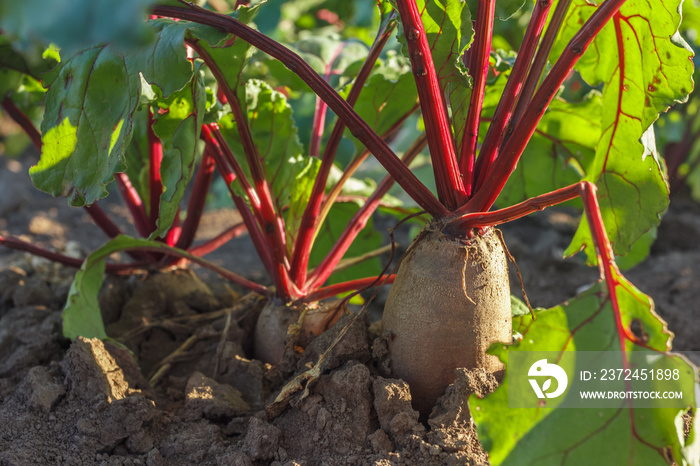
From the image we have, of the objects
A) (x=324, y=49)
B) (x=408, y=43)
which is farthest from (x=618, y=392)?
(x=324, y=49)

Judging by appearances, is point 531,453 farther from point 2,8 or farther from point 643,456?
point 2,8

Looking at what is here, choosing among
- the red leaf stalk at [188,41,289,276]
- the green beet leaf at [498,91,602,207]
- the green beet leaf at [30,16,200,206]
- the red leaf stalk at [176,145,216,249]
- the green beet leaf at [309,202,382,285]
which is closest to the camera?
the green beet leaf at [30,16,200,206]

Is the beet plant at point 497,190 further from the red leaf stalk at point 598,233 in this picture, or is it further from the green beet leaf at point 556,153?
the green beet leaf at point 556,153

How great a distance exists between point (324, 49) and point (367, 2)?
2.27 m

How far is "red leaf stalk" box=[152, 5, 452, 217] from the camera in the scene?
1107 mm

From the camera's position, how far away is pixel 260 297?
5.53 ft

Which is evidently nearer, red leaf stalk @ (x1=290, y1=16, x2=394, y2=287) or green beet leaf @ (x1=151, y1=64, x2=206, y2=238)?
green beet leaf @ (x1=151, y1=64, x2=206, y2=238)

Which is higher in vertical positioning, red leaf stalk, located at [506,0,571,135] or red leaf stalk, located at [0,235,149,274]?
red leaf stalk, located at [506,0,571,135]

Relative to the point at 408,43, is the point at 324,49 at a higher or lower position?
higher

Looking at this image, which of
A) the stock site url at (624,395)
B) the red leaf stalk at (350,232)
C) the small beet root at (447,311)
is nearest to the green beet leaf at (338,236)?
A: the red leaf stalk at (350,232)

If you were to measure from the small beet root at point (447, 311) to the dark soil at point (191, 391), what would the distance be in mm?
49

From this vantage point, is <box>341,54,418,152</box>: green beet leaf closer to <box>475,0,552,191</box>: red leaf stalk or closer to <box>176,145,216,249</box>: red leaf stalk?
<box>475,0,552,191</box>: red leaf stalk

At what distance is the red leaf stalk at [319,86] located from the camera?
3.63 ft

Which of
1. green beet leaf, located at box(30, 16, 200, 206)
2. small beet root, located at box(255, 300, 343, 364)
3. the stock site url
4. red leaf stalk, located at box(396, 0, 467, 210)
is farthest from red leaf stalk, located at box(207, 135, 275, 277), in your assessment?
the stock site url
